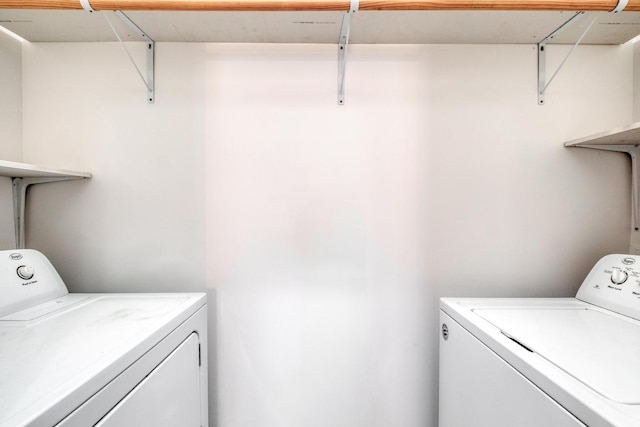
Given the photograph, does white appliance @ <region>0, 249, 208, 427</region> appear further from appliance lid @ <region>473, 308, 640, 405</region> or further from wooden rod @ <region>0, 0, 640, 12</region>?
appliance lid @ <region>473, 308, 640, 405</region>

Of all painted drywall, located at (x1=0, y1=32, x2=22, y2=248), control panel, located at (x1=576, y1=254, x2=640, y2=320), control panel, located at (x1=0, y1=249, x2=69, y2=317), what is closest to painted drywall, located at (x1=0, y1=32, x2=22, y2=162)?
painted drywall, located at (x1=0, y1=32, x2=22, y2=248)

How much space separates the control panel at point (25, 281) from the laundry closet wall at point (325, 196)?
0.17 meters

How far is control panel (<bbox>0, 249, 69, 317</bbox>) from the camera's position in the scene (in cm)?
93

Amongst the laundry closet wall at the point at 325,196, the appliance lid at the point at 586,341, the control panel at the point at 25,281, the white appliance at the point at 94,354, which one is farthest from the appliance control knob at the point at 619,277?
the control panel at the point at 25,281

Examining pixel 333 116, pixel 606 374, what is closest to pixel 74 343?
pixel 333 116

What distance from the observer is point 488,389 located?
0.79 meters

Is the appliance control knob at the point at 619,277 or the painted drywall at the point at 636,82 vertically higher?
the painted drywall at the point at 636,82

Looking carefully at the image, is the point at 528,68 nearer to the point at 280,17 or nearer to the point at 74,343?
the point at 280,17

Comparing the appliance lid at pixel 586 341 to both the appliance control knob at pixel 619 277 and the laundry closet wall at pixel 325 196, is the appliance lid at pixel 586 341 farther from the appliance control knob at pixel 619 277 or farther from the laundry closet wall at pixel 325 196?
the laundry closet wall at pixel 325 196

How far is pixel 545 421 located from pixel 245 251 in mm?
1070

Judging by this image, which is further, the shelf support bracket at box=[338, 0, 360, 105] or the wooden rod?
the shelf support bracket at box=[338, 0, 360, 105]

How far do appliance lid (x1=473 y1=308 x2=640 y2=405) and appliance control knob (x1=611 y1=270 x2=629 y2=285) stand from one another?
123 mm

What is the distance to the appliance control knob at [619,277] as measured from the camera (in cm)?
100

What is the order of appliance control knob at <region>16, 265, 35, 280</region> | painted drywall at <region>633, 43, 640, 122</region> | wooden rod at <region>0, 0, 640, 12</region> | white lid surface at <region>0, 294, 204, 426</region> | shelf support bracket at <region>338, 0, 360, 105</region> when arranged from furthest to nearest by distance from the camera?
painted drywall at <region>633, 43, 640, 122</region>, shelf support bracket at <region>338, 0, 360, 105</region>, appliance control knob at <region>16, 265, 35, 280</region>, wooden rod at <region>0, 0, 640, 12</region>, white lid surface at <region>0, 294, 204, 426</region>
